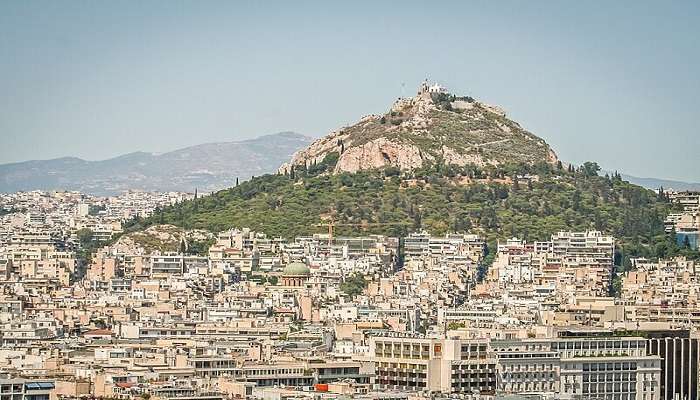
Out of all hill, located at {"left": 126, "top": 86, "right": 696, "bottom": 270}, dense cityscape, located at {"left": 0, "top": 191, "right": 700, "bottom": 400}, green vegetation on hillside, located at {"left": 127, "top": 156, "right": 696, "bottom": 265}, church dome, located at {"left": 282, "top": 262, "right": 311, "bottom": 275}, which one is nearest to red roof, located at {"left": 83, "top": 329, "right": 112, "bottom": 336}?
dense cityscape, located at {"left": 0, "top": 191, "right": 700, "bottom": 400}

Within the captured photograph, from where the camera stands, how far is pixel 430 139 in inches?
6585

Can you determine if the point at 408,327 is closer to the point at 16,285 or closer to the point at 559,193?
the point at 16,285

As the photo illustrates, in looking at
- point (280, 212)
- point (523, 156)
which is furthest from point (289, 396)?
point (523, 156)

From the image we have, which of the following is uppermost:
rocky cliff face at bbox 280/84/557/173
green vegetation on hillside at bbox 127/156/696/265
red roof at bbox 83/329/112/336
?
rocky cliff face at bbox 280/84/557/173

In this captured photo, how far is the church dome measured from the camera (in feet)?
412

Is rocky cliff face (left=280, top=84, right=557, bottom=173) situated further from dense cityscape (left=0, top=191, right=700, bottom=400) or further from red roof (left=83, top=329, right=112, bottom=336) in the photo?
red roof (left=83, top=329, right=112, bottom=336)

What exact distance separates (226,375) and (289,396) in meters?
8.32

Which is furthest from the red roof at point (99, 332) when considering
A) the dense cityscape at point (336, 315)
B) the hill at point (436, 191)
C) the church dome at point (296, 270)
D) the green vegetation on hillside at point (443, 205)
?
the green vegetation on hillside at point (443, 205)

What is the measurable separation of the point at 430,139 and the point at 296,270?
1679 inches

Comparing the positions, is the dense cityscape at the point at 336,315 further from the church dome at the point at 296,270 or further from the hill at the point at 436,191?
the hill at the point at 436,191

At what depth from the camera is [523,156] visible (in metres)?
167

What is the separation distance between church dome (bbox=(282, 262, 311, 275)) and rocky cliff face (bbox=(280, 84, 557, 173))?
36018 mm

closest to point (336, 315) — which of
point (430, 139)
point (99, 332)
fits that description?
point (99, 332)

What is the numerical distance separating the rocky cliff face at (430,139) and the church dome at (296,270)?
36.0 metres
